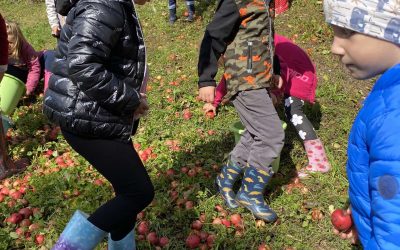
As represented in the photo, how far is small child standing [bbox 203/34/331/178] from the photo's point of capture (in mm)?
3913

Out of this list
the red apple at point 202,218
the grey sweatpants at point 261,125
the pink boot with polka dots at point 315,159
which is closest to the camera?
the grey sweatpants at point 261,125

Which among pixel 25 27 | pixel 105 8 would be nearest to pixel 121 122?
pixel 105 8

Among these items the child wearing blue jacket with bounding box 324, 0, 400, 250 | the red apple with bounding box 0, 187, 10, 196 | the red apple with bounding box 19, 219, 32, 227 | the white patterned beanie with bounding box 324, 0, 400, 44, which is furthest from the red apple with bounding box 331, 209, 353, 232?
the red apple with bounding box 0, 187, 10, 196

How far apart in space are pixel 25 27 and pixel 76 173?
712cm

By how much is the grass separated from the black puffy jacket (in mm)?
1324

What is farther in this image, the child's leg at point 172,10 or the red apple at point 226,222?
the child's leg at point 172,10

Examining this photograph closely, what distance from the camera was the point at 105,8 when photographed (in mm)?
2104

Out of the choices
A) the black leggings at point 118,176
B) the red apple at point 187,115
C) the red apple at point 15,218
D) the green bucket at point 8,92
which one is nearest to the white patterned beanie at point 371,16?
the black leggings at point 118,176

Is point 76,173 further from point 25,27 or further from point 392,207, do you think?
point 25,27

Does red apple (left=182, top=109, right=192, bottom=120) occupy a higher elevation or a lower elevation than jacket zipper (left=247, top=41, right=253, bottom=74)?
lower

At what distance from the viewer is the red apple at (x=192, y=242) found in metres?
3.15

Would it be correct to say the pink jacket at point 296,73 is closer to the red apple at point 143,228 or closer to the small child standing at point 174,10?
the red apple at point 143,228

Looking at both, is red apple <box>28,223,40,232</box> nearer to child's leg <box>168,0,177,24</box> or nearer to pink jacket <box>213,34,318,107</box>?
pink jacket <box>213,34,318,107</box>

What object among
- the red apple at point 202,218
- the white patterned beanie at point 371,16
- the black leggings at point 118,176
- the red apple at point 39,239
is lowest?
the red apple at point 39,239
